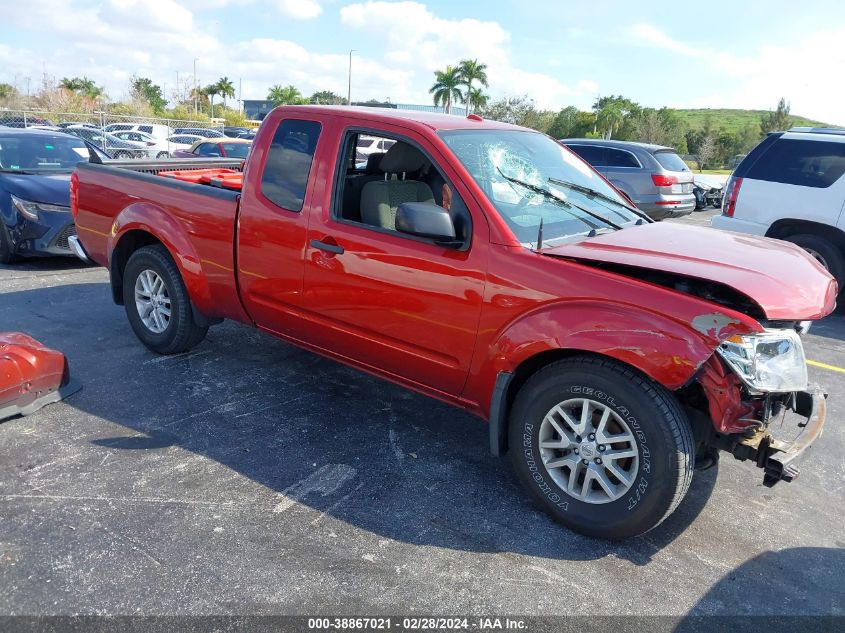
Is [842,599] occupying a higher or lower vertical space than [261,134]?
lower

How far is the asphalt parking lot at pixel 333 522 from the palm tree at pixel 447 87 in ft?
210

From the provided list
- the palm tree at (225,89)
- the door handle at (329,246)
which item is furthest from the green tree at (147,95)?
the door handle at (329,246)

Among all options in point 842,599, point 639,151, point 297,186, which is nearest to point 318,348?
point 297,186

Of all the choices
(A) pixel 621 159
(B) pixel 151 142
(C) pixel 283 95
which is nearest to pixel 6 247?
(A) pixel 621 159

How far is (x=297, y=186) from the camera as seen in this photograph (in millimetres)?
4082

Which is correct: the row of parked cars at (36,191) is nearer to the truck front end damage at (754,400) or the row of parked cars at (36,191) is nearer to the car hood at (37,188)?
the car hood at (37,188)

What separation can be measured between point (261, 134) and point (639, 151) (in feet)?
34.2

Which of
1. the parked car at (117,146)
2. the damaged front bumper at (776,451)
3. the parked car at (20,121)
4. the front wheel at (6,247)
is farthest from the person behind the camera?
the parked car at (20,121)

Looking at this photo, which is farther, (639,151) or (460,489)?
(639,151)

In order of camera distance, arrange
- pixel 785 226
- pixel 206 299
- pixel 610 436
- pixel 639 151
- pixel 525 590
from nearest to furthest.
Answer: pixel 525 590, pixel 610 436, pixel 206 299, pixel 785 226, pixel 639 151

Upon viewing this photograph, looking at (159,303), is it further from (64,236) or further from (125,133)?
(125,133)

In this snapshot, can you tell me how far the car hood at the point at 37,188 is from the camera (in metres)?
7.64

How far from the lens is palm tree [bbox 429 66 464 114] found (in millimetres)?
65062

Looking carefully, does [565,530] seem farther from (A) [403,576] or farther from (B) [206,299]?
(B) [206,299]
